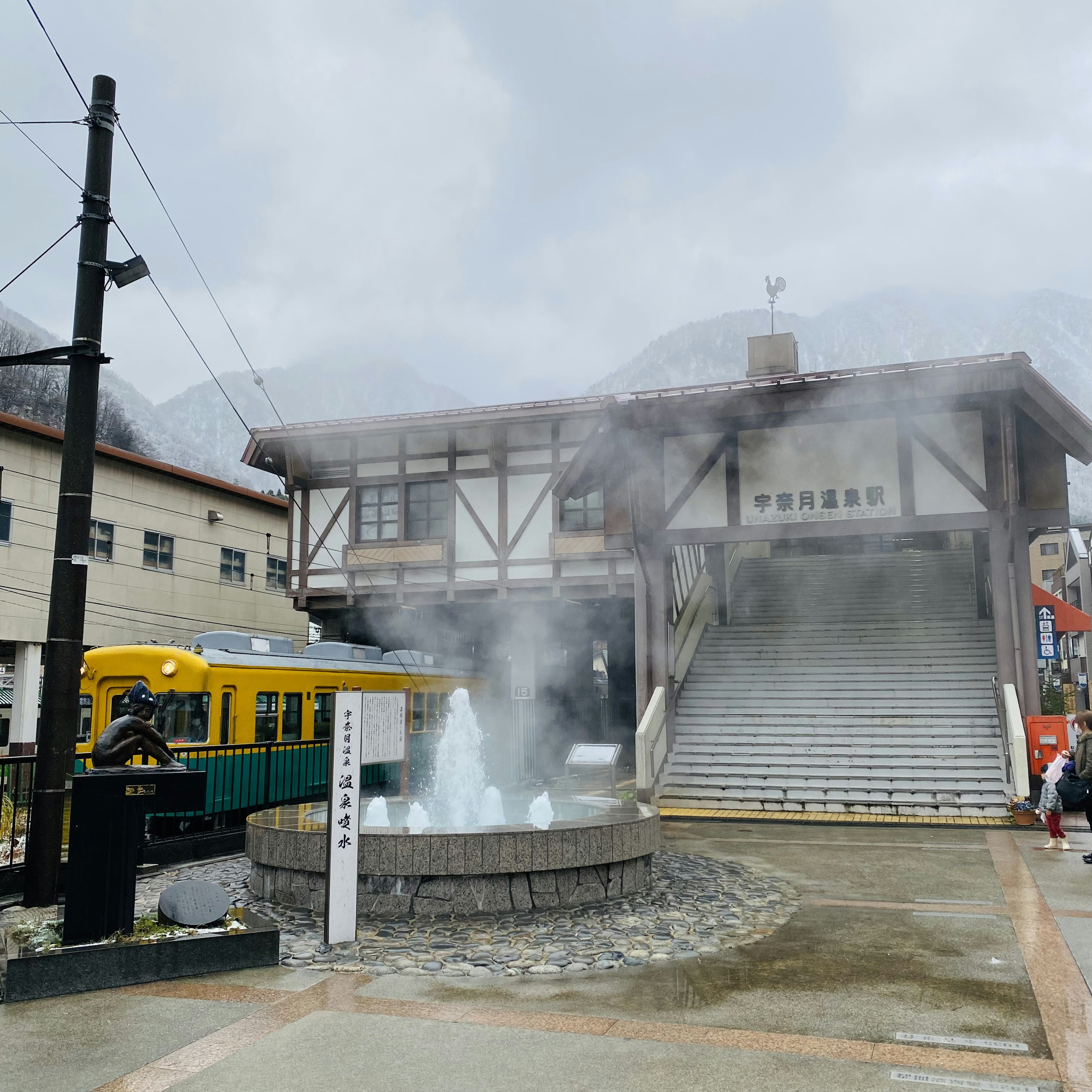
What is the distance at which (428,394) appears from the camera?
509ft

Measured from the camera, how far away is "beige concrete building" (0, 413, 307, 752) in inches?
724

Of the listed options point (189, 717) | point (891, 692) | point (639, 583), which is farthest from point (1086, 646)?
point (189, 717)

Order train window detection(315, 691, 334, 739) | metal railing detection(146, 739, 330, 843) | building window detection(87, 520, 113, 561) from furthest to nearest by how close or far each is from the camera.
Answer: building window detection(87, 520, 113, 561) → train window detection(315, 691, 334, 739) → metal railing detection(146, 739, 330, 843)

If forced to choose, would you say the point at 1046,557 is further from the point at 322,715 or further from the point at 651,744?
the point at 322,715

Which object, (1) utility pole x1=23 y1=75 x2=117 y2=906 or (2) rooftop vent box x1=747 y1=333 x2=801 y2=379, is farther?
(2) rooftop vent box x1=747 y1=333 x2=801 y2=379

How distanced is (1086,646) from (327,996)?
41.0m

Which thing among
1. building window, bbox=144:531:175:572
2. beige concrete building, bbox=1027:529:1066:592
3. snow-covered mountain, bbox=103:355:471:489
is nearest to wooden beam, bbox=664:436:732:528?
building window, bbox=144:531:175:572

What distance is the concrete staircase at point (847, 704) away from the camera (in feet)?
42.0

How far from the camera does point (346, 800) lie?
611cm

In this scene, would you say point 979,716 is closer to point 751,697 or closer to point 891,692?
point 891,692

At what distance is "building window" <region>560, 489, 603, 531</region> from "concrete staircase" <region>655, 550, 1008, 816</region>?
3104mm

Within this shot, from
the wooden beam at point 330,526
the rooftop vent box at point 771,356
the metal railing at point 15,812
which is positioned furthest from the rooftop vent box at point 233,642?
the rooftop vent box at point 771,356

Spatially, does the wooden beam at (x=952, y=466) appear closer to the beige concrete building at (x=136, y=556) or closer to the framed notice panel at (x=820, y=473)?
the framed notice panel at (x=820, y=473)

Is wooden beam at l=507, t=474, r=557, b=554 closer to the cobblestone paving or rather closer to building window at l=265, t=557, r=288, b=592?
building window at l=265, t=557, r=288, b=592
